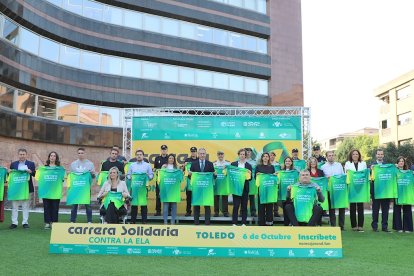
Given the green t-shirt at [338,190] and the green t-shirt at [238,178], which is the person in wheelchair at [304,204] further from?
the green t-shirt at [338,190]

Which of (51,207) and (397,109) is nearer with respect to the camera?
(51,207)

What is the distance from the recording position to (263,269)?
247 inches

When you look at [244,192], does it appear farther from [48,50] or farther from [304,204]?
[48,50]

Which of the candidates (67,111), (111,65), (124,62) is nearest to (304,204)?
(67,111)

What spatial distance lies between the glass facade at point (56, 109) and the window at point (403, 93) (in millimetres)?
35615

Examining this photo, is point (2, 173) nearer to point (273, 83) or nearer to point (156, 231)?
point (156, 231)

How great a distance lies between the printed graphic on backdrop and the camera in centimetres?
1440

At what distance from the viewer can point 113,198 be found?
9.43 metres

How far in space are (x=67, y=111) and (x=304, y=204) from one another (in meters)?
26.9

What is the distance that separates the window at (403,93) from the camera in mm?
52719

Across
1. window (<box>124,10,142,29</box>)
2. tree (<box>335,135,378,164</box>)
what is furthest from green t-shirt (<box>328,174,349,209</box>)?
tree (<box>335,135,378,164</box>)

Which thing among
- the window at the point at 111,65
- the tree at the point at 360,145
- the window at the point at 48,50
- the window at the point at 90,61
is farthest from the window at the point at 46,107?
the tree at the point at 360,145

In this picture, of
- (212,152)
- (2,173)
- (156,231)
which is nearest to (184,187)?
(212,152)

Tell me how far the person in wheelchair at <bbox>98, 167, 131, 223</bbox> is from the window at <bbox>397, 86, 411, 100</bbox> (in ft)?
165
